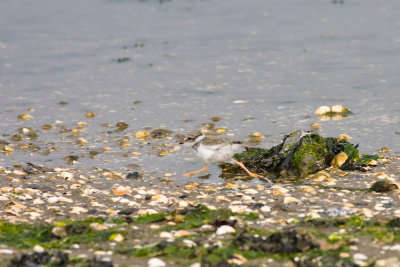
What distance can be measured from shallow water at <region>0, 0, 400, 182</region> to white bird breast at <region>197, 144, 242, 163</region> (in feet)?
2.09

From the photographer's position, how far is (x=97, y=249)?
243 inches

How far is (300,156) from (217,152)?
133 cm

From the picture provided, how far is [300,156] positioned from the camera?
32.2 ft

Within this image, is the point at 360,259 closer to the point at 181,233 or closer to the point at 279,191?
the point at 181,233

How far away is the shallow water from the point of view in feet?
40.9

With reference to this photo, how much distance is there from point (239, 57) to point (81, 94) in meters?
5.16

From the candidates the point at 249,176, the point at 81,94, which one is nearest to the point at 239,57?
the point at 81,94

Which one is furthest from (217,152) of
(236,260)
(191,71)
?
(191,71)

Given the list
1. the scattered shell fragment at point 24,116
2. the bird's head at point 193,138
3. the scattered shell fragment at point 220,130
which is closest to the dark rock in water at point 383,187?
the bird's head at point 193,138

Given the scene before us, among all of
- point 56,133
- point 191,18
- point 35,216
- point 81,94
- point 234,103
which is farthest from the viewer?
point 191,18

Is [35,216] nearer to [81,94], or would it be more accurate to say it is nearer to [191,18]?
[81,94]

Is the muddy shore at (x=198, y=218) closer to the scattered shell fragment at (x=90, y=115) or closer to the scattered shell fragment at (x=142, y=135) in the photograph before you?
the scattered shell fragment at (x=142, y=135)

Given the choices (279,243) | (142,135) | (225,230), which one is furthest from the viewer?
(142,135)

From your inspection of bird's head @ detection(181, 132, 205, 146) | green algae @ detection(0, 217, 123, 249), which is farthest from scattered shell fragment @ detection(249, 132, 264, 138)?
green algae @ detection(0, 217, 123, 249)
